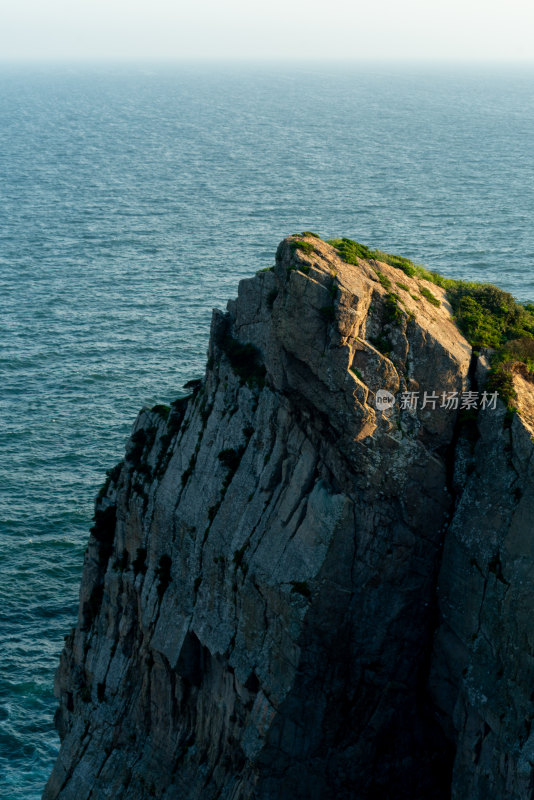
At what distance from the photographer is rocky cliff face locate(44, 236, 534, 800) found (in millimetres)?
35562

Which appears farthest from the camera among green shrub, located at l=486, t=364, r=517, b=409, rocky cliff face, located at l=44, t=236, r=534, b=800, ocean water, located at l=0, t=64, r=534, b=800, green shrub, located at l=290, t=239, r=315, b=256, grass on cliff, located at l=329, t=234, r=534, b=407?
ocean water, located at l=0, t=64, r=534, b=800

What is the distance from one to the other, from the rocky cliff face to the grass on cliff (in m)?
0.93

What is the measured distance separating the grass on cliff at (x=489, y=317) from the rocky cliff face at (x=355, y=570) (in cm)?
93

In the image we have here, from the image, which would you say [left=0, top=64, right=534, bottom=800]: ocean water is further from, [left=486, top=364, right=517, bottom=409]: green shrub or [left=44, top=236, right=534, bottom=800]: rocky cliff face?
[left=486, top=364, right=517, bottom=409]: green shrub

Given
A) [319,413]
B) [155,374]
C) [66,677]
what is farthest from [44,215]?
[319,413]

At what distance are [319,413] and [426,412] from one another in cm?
442

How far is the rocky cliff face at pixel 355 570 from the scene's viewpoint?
3556cm

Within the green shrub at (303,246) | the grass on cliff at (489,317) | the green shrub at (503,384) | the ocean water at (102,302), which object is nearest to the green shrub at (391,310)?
the grass on cliff at (489,317)

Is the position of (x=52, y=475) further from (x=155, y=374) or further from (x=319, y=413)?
(x=319, y=413)

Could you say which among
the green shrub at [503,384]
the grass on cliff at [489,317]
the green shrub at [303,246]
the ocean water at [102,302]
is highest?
the green shrub at [303,246]

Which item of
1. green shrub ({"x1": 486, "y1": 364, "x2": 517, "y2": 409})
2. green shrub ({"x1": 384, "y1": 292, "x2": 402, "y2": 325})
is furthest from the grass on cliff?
green shrub ({"x1": 384, "y1": 292, "x2": 402, "y2": 325})

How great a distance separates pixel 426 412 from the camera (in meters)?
37.7

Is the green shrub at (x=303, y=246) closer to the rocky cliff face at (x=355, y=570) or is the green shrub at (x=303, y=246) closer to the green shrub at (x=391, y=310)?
the rocky cliff face at (x=355, y=570)

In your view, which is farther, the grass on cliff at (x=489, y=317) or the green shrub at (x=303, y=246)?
the grass on cliff at (x=489, y=317)
